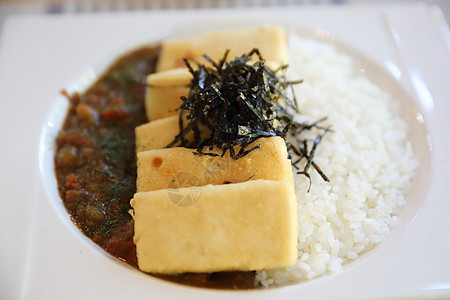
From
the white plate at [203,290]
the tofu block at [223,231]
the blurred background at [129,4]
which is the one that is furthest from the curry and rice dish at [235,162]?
the blurred background at [129,4]

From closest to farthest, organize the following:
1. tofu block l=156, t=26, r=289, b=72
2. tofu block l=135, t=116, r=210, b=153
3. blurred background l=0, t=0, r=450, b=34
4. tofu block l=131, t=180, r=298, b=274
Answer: tofu block l=131, t=180, r=298, b=274 → tofu block l=135, t=116, r=210, b=153 → tofu block l=156, t=26, r=289, b=72 → blurred background l=0, t=0, r=450, b=34

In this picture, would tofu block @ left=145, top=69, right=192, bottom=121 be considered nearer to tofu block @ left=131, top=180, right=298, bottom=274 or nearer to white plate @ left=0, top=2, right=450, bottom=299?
white plate @ left=0, top=2, right=450, bottom=299

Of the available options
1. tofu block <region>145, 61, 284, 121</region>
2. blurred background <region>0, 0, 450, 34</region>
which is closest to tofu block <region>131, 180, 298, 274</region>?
tofu block <region>145, 61, 284, 121</region>

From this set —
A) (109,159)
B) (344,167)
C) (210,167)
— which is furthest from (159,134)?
(344,167)

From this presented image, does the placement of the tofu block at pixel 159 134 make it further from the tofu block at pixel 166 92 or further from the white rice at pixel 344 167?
the white rice at pixel 344 167

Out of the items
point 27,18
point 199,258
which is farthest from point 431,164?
point 27,18

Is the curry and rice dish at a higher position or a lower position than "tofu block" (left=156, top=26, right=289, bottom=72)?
lower

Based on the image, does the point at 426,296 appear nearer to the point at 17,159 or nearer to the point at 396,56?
the point at 396,56
